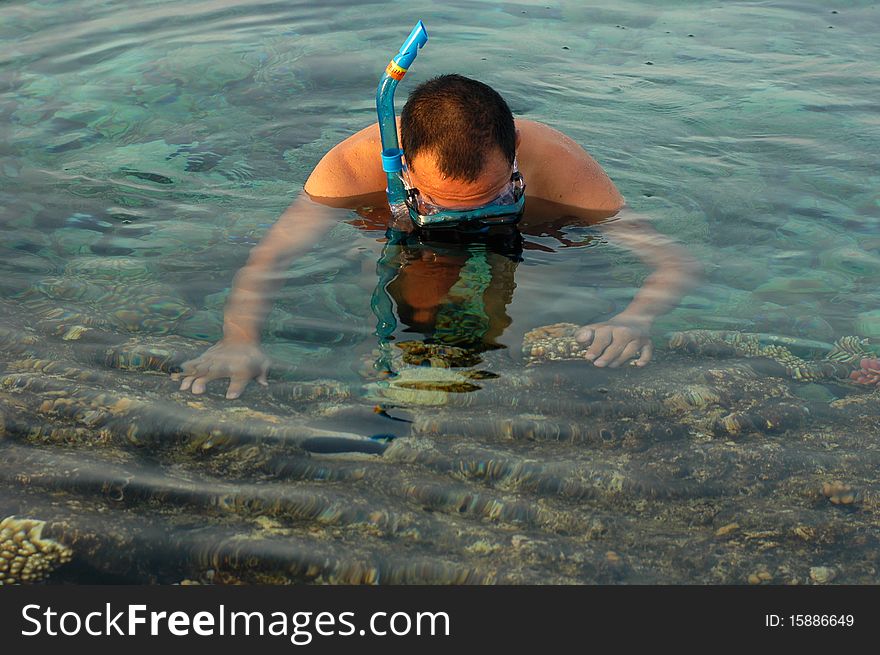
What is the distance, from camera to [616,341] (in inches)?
141

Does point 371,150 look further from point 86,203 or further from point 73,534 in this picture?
point 73,534

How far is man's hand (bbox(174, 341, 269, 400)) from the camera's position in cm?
334

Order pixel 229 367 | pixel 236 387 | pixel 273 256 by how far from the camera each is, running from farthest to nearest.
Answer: pixel 273 256 < pixel 229 367 < pixel 236 387

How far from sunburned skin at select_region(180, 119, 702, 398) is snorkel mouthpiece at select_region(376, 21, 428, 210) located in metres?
0.11

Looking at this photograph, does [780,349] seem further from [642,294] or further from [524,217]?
[524,217]

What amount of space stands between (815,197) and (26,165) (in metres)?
4.16

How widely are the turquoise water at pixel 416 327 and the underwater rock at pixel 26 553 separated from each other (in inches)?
1.3

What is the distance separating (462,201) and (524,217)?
659 mm

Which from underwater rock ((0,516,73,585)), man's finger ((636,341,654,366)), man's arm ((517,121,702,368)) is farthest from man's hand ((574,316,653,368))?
underwater rock ((0,516,73,585))

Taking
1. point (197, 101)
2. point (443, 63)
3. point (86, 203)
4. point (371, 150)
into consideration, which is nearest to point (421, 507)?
point (371, 150)

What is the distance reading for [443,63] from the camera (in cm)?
675

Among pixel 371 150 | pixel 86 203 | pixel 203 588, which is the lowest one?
pixel 203 588

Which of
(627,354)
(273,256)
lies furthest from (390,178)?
(627,354)

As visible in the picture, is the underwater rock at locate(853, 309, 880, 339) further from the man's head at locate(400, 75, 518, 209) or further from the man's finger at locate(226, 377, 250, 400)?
the man's finger at locate(226, 377, 250, 400)
